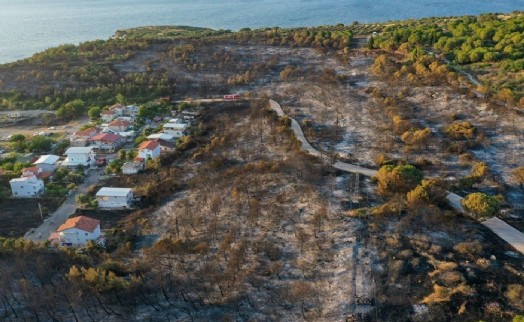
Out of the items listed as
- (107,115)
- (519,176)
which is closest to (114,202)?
(107,115)

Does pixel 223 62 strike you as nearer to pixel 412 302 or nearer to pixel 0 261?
pixel 0 261

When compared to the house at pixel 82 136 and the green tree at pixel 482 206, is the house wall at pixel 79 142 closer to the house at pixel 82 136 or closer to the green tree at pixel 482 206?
the house at pixel 82 136

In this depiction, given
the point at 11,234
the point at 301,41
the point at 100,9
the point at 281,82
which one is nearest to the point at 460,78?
the point at 281,82

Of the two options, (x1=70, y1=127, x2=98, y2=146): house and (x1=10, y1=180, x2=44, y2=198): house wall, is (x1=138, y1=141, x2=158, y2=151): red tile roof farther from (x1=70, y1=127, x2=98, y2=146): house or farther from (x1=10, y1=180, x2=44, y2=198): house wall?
(x1=10, y1=180, x2=44, y2=198): house wall

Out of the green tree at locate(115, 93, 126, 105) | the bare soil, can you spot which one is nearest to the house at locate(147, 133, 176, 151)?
the bare soil

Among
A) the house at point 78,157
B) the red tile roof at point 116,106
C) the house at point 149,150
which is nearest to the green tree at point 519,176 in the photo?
the house at point 149,150
